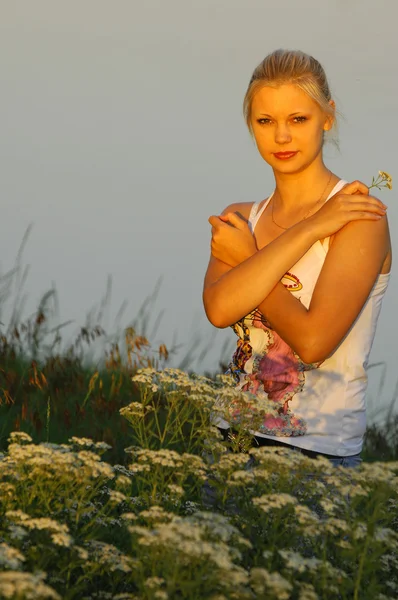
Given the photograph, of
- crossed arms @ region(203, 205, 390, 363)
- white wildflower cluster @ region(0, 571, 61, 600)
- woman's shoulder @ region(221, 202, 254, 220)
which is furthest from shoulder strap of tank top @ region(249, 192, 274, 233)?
white wildflower cluster @ region(0, 571, 61, 600)

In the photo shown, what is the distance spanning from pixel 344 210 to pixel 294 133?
0.54 m

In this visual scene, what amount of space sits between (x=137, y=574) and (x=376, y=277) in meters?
2.10

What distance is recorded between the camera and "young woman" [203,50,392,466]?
490 cm

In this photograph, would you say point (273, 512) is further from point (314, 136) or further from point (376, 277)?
point (314, 136)

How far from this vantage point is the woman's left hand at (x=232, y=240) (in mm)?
5219

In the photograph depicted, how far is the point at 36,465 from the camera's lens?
435 centimetres

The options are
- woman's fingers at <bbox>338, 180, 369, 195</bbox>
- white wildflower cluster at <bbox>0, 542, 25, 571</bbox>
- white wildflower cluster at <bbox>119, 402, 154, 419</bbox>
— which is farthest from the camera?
woman's fingers at <bbox>338, 180, 369, 195</bbox>

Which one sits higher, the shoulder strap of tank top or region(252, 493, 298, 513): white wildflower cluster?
the shoulder strap of tank top

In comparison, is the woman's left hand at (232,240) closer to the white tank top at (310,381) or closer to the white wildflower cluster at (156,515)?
the white tank top at (310,381)

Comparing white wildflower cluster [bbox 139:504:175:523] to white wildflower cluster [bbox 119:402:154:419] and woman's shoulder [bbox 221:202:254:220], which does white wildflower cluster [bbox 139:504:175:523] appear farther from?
woman's shoulder [bbox 221:202:254:220]

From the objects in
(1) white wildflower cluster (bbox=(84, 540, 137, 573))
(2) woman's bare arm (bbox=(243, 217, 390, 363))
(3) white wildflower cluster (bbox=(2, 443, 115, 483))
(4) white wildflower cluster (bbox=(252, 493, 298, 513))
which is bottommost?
(1) white wildflower cluster (bbox=(84, 540, 137, 573))

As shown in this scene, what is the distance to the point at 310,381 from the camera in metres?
5.16

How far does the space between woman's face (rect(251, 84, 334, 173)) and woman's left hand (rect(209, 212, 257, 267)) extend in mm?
383

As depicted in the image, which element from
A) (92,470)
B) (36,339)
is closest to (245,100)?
(92,470)
